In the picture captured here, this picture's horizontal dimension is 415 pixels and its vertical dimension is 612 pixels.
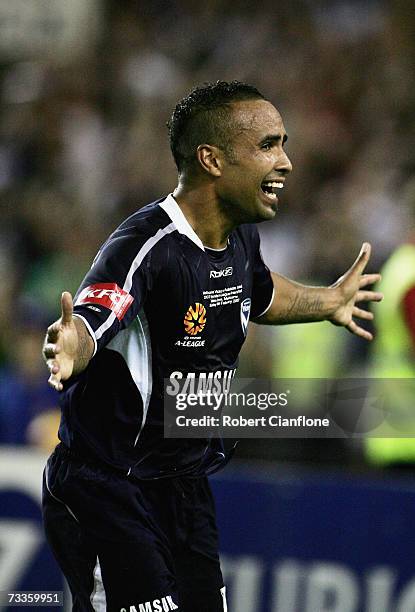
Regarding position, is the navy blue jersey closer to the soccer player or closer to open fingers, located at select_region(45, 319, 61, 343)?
the soccer player

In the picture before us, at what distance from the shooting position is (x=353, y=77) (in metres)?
9.16

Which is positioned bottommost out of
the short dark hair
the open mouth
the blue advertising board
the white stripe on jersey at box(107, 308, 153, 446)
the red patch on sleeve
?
the blue advertising board

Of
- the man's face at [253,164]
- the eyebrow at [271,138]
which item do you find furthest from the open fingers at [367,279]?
the eyebrow at [271,138]

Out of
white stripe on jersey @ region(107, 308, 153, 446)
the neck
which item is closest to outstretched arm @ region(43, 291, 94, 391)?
white stripe on jersey @ region(107, 308, 153, 446)

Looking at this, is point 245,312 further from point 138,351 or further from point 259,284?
point 138,351

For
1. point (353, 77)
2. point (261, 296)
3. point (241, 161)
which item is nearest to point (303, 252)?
point (353, 77)

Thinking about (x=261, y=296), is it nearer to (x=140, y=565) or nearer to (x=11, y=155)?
(x=140, y=565)

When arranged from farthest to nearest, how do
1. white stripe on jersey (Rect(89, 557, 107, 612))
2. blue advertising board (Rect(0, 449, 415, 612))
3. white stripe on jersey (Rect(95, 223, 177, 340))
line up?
blue advertising board (Rect(0, 449, 415, 612)) → white stripe on jersey (Rect(89, 557, 107, 612)) → white stripe on jersey (Rect(95, 223, 177, 340))

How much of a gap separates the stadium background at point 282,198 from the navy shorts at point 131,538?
5.61 feet

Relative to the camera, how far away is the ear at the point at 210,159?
4.27 m

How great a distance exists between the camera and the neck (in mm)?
4273

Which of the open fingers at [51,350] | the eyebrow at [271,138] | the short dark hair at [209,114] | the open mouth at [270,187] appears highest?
the short dark hair at [209,114]

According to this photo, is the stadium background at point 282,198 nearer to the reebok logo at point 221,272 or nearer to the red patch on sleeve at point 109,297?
the reebok logo at point 221,272

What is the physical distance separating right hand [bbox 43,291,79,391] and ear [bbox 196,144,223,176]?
972mm
